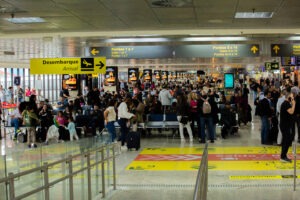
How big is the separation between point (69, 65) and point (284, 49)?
8108mm

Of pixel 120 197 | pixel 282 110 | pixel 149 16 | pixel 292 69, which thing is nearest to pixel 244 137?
pixel 282 110

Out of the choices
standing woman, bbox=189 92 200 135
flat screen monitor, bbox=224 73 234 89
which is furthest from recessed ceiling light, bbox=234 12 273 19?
flat screen monitor, bbox=224 73 234 89

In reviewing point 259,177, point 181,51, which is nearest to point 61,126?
point 181,51

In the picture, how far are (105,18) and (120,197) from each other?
5.42m

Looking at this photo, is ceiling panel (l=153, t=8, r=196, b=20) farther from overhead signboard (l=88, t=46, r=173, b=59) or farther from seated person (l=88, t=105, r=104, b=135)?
seated person (l=88, t=105, r=104, b=135)

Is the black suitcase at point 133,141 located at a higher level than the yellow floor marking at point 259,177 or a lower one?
higher

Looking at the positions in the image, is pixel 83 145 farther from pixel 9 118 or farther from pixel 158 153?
pixel 9 118

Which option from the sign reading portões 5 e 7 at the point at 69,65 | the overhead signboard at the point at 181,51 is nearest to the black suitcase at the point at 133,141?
the overhead signboard at the point at 181,51

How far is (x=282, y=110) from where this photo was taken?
1130cm

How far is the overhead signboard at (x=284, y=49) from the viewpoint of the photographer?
1659cm

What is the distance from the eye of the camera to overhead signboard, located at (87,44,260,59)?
53.6ft

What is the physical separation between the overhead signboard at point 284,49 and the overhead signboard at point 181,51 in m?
0.72

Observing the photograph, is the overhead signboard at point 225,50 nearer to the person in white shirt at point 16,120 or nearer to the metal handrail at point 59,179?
the person in white shirt at point 16,120

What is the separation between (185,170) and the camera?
36.6 ft
